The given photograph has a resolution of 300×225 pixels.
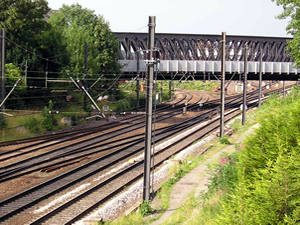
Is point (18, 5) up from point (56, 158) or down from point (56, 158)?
up

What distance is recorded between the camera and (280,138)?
812 centimetres

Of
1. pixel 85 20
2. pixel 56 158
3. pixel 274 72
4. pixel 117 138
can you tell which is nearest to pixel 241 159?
pixel 56 158

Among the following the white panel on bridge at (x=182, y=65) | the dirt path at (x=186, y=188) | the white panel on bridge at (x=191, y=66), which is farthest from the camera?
the white panel on bridge at (x=191, y=66)

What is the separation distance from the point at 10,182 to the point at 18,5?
2551 cm

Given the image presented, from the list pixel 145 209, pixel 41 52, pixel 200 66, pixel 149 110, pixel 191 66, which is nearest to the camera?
pixel 145 209

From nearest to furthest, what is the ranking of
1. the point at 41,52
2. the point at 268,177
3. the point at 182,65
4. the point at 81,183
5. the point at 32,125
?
the point at 268,177 < the point at 81,183 < the point at 32,125 < the point at 41,52 < the point at 182,65

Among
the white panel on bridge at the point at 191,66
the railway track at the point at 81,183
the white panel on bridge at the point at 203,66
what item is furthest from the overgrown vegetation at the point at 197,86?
the railway track at the point at 81,183

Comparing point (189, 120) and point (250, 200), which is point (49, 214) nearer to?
point (250, 200)

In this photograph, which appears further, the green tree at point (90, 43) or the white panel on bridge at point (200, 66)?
the white panel on bridge at point (200, 66)

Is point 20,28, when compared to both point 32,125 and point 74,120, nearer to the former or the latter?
point 74,120

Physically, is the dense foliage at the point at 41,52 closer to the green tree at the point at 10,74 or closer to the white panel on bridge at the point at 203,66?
the green tree at the point at 10,74

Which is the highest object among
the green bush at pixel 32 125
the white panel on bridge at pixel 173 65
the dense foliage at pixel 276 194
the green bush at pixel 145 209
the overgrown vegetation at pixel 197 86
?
the white panel on bridge at pixel 173 65

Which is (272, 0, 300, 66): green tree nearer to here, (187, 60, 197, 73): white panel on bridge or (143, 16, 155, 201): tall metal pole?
(143, 16, 155, 201): tall metal pole

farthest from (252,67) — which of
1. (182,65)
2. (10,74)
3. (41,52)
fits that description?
(10,74)
